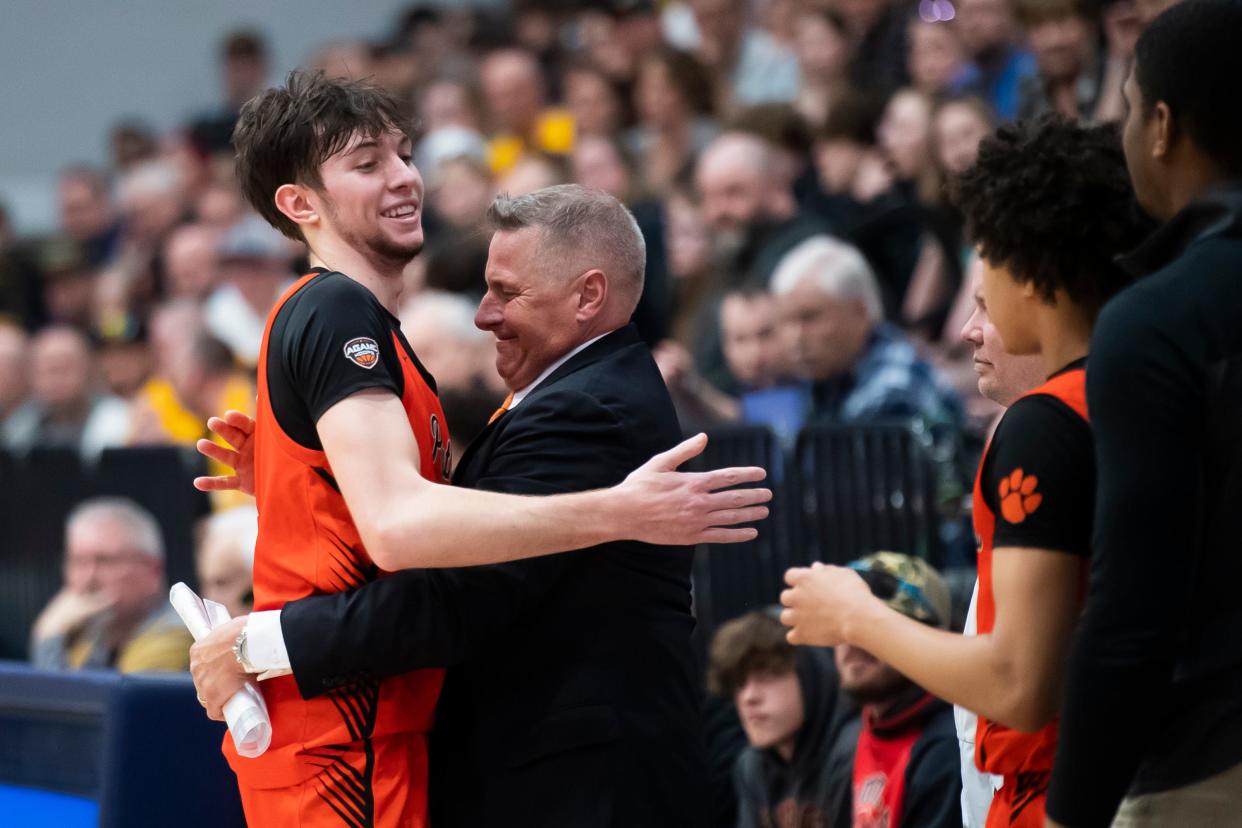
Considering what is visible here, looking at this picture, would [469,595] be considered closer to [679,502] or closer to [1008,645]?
[679,502]

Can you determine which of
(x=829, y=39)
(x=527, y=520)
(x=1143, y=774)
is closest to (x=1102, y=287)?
(x=1143, y=774)

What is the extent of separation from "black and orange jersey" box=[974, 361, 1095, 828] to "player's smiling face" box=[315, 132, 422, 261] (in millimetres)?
1150

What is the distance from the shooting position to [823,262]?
5.66 metres

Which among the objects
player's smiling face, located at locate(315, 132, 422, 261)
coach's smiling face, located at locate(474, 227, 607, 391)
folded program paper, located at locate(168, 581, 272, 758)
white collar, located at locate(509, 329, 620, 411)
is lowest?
folded program paper, located at locate(168, 581, 272, 758)

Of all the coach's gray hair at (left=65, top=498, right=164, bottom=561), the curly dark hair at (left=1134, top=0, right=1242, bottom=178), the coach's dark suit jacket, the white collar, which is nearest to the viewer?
the curly dark hair at (left=1134, top=0, right=1242, bottom=178)

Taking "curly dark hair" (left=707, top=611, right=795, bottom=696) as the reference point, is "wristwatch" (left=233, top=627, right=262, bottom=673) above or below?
above

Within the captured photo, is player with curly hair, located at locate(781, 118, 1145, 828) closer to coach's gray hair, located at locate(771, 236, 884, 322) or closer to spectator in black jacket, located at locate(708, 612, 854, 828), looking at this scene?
spectator in black jacket, located at locate(708, 612, 854, 828)

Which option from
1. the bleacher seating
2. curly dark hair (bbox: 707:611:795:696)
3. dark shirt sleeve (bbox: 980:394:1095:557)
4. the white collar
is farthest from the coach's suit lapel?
the bleacher seating

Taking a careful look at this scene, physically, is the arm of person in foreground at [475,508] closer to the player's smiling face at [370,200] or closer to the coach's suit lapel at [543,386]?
the coach's suit lapel at [543,386]

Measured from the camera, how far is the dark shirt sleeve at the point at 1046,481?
88.1 inches

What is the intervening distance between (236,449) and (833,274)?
288 cm

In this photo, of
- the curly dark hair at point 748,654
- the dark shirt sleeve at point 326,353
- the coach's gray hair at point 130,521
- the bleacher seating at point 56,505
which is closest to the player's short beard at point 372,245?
the dark shirt sleeve at point 326,353

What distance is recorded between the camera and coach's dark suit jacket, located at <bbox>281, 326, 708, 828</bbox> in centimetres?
264

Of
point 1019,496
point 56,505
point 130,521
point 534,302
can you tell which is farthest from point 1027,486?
point 56,505
